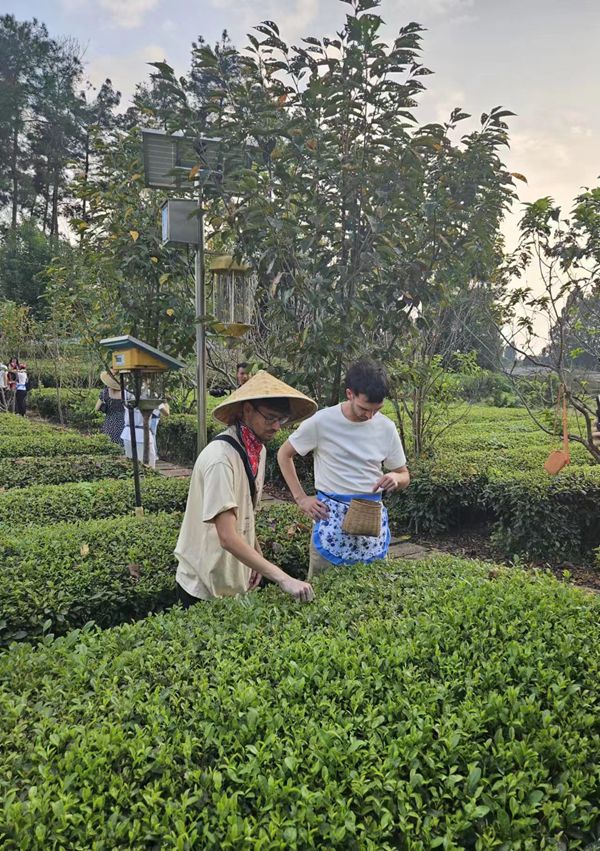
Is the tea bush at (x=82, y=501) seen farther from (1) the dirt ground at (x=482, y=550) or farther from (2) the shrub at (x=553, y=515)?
(2) the shrub at (x=553, y=515)

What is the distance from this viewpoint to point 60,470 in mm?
6922

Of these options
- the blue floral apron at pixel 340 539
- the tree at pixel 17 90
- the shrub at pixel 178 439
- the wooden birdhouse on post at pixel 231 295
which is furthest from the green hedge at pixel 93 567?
the tree at pixel 17 90

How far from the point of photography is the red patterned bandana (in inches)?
103

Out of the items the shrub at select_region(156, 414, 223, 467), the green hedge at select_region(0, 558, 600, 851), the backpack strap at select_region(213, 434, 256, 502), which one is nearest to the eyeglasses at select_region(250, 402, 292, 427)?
the backpack strap at select_region(213, 434, 256, 502)

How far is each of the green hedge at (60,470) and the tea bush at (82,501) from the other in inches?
34.1

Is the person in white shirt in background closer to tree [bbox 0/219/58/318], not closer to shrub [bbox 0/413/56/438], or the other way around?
shrub [bbox 0/413/56/438]

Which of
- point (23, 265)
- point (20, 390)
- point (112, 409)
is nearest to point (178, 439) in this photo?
point (112, 409)

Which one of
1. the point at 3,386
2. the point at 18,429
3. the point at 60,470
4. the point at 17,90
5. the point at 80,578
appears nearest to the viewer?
the point at 80,578

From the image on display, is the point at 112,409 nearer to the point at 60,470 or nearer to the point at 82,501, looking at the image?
the point at 60,470

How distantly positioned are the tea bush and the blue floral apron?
2.44m

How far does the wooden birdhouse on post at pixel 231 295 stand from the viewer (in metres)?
4.95

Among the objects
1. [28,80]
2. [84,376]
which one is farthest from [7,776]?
[28,80]

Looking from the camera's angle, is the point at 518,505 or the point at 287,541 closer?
the point at 287,541

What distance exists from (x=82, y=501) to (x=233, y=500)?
3354 mm
